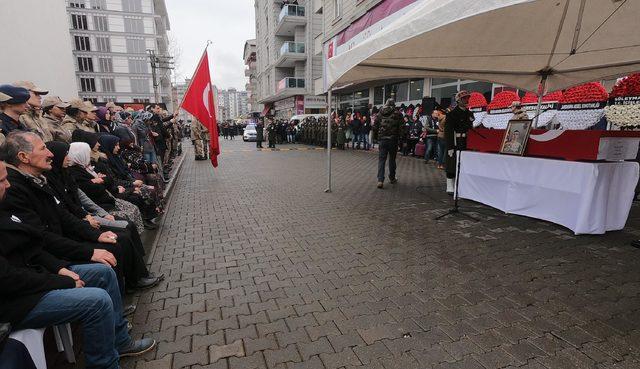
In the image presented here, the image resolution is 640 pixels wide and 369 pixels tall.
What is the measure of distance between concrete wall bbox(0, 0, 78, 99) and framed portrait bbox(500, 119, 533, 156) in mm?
10295

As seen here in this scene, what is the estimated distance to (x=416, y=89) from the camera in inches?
682

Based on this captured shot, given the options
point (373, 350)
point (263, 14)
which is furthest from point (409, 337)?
point (263, 14)

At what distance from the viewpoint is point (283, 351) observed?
2.53 meters

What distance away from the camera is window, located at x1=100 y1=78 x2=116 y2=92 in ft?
198

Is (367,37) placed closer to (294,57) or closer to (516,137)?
(516,137)

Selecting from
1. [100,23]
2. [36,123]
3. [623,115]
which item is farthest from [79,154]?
[100,23]

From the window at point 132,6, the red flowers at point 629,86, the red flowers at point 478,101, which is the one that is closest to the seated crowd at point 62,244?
the red flowers at point 629,86

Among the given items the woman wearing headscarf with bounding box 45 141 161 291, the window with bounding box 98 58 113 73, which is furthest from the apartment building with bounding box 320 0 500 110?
the window with bounding box 98 58 113 73

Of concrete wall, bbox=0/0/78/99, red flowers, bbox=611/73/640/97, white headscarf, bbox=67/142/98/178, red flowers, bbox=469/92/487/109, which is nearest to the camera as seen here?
white headscarf, bbox=67/142/98/178

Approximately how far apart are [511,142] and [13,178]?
6.40 meters

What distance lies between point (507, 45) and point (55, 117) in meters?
7.33

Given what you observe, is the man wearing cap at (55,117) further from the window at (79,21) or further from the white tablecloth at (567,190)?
the window at (79,21)

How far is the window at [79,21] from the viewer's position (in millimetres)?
58250

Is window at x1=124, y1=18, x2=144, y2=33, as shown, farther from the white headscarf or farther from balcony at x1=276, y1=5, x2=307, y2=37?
the white headscarf
